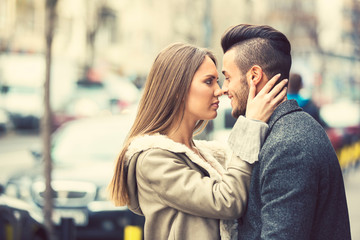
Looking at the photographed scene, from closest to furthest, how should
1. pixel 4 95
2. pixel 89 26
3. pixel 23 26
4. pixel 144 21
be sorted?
1. pixel 4 95
2. pixel 89 26
3. pixel 23 26
4. pixel 144 21

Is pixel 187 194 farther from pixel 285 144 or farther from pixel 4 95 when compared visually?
pixel 4 95

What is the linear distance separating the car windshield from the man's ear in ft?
16.3

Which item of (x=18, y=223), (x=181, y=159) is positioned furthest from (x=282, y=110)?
(x=18, y=223)

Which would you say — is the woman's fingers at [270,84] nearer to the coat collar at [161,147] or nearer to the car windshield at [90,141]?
the coat collar at [161,147]

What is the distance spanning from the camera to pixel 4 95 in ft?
77.5

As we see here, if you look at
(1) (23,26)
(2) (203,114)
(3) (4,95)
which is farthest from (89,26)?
(2) (203,114)

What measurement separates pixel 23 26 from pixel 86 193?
2946 centimetres

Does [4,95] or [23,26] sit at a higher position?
[23,26]

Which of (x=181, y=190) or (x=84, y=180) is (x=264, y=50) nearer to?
(x=181, y=190)

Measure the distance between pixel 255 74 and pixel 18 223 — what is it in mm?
3066

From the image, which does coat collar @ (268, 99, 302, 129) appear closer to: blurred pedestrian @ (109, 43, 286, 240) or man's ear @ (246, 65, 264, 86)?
blurred pedestrian @ (109, 43, 286, 240)

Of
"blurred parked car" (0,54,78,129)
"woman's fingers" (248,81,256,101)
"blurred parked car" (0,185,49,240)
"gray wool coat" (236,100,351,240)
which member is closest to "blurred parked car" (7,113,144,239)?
"blurred parked car" (0,185,49,240)

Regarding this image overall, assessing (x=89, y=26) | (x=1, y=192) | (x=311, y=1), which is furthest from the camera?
(x=311, y=1)

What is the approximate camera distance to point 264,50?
2.29 metres
